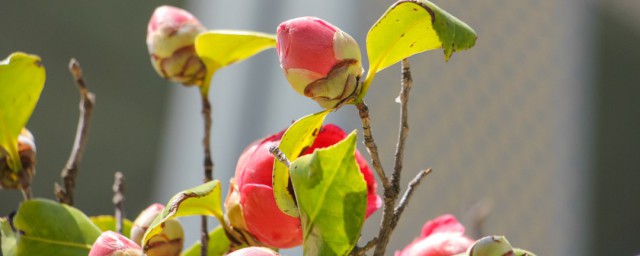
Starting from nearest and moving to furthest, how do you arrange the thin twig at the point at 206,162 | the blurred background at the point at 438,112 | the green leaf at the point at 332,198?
the green leaf at the point at 332,198, the thin twig at the point at 206,162, the blurred background at the point at 438,112

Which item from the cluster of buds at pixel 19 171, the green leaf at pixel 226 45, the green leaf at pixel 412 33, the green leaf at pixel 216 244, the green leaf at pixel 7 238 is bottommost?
the green leaf at pixel 216 244

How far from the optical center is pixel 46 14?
2836 millimetres

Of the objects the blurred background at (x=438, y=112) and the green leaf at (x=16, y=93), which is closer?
the green leaf at (x=16, y=93)

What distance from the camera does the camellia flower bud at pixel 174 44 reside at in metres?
0.40

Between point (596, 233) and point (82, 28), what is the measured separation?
6.35 ft

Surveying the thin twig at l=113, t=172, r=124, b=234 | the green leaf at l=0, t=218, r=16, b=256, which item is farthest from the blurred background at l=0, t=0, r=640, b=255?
the green leaf at l=0, t=218, r=16, b=256

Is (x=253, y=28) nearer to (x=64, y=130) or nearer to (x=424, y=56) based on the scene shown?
(x=424, y=56)

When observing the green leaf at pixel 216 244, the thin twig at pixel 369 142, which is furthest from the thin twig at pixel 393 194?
the green leaf at pixel 216 244

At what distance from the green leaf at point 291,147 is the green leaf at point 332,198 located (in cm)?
2

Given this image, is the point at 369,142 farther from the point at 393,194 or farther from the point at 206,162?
the point at 206,162

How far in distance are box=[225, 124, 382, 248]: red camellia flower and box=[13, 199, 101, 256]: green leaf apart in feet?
0.25

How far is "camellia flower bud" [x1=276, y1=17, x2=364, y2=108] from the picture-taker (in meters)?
0.28

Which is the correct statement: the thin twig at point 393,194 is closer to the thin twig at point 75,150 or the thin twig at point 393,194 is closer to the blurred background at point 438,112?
the thin twig at point 75,150

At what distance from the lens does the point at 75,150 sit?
18.2 inches
